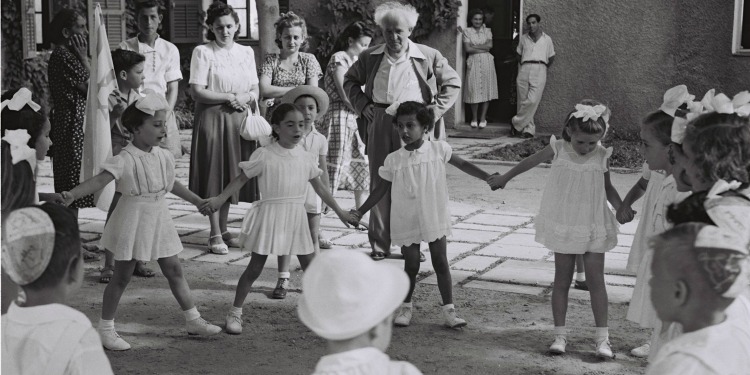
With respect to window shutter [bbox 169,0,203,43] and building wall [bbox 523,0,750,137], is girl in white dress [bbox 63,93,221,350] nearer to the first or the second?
building wall [bbox 523,0,750,137]

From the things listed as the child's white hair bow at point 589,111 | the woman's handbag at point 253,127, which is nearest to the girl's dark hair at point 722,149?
the child's white hair bow at point 589,111

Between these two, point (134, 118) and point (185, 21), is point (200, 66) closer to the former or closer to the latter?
point (134, 118)

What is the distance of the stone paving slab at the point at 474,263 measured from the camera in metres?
6.70

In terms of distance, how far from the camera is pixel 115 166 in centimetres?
506

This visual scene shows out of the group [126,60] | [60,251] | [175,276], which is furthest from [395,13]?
[60,251]

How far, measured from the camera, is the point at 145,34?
716 cm

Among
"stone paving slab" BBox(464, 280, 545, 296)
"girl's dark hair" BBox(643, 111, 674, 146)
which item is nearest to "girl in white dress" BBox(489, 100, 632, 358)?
"girl's dark hair" BBox(643, 111, 674, 146)

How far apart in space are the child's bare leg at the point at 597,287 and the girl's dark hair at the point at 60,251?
9.78ft

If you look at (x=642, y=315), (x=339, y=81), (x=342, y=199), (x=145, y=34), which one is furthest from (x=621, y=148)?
(x=642, y=315)

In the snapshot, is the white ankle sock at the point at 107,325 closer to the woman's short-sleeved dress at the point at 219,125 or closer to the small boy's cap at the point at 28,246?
the woman's short-sleeved dress at the point at 219,125

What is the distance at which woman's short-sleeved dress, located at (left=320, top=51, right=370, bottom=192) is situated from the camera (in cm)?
830

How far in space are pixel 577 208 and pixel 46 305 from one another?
3150 mm

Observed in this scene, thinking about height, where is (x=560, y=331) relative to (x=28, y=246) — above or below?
below

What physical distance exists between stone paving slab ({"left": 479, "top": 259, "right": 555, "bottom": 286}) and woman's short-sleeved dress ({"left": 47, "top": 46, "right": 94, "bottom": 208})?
2957 mm
